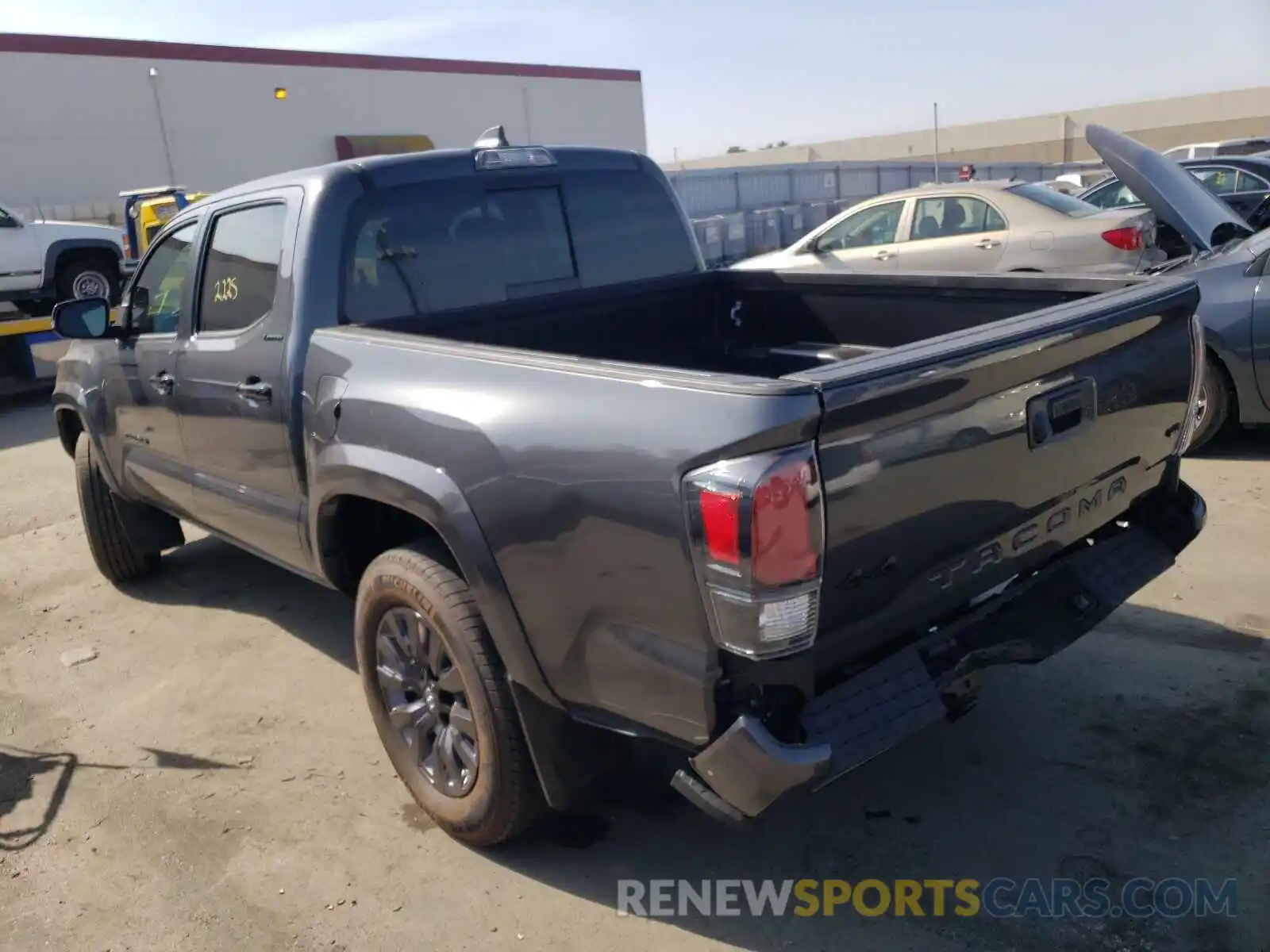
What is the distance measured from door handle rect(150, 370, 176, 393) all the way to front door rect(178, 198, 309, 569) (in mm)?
122

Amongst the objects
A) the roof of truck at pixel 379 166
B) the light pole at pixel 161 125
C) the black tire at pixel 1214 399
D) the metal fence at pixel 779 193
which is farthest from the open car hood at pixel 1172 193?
the light pole at pixel 161 125

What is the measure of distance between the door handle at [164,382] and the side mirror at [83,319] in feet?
1.44

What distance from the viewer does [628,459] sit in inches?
91.7

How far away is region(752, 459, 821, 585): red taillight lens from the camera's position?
211cm

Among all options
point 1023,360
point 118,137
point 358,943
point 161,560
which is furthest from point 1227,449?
point 118,137

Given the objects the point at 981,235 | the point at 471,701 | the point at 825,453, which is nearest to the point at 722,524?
the point at 825,453

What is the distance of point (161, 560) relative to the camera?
19.8ft

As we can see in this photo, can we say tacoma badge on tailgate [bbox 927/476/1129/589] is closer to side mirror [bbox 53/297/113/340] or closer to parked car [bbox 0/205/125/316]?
side mirror [bbox 53/297/113/340]

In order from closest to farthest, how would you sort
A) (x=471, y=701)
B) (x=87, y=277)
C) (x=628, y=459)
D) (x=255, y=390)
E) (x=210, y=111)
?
(x=628, y=459), (x=471, y=701), (x=255, y=390), (x=87, y=277), (x=210, y=111)

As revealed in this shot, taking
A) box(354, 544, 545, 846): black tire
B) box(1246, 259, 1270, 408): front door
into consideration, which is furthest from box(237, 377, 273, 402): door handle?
box(1246, 259, 1270, 408): front door

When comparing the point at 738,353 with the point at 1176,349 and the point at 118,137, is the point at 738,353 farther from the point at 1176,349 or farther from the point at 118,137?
the point at 118,137

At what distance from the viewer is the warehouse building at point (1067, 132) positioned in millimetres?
46781

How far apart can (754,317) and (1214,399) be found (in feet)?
11.5

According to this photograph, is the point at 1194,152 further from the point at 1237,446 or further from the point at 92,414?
the point at 92,414
